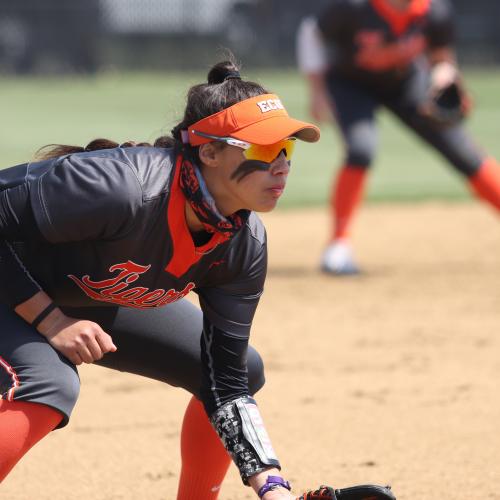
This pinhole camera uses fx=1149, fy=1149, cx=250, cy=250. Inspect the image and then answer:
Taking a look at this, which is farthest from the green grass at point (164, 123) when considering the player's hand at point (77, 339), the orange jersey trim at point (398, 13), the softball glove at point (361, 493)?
the softball glove at point (361, 493)

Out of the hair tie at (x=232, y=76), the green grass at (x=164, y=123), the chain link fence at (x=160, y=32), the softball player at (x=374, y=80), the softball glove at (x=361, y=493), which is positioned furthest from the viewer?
the chain link fence at (x=160, y=32)

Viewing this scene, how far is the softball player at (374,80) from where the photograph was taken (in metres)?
7.25

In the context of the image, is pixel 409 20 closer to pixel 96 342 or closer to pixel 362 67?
pixel 362 67

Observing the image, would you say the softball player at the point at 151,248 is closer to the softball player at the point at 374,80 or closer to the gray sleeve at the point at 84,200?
the gray sleeve at the point at 84,200

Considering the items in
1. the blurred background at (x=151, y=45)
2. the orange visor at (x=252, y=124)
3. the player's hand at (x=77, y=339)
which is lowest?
the blurred background at (x=151, y=45)

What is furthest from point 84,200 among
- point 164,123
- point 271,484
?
point 164,123

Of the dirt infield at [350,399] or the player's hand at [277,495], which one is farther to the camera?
the dirt infield at [350,399]

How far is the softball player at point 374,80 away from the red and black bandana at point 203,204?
176 inches

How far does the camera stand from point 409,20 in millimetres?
7324

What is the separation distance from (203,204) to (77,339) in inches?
18.4

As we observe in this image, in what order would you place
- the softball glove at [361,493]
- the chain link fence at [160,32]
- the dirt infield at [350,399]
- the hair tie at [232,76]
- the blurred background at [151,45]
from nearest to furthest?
the softball glove at [361,493], the hair tie at [232,76], the dirt infield at [350,399], the blurred background at [151,45], the chain link fence at [160,32]

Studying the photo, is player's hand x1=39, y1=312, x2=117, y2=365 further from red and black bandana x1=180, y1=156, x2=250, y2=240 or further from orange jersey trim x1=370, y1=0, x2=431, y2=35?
orange jersey trim x1=370, y1=0, x2=431, y2=35

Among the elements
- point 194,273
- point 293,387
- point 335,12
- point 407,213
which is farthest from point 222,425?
point 407,213

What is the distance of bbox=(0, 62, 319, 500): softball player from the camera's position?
113 inches
